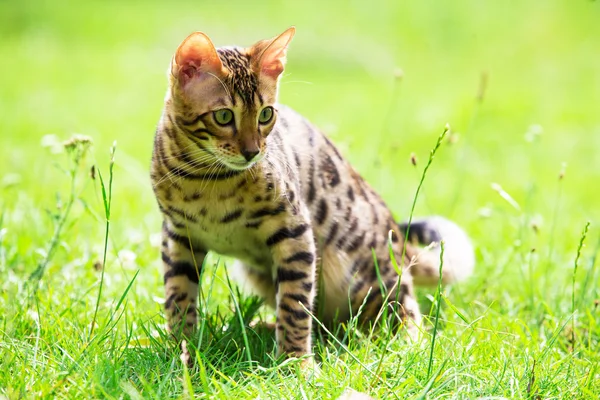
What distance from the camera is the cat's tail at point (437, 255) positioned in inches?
140

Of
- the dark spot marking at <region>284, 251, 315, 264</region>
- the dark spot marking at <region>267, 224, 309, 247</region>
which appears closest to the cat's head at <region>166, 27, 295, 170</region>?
the dark spot marking at <region>267, 224, 309, 247</region>

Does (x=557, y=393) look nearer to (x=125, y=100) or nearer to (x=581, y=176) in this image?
(x=581, y=176)

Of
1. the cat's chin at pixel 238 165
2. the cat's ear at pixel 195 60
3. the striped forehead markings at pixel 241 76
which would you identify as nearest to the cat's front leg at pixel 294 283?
the cat's chin at pixel 238 165

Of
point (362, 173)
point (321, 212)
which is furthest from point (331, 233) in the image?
point (362, 173)

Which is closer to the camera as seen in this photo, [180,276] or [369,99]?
[180,276]

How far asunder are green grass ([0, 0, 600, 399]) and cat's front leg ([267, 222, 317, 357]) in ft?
0.36

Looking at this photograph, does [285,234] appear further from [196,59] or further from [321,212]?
[196,59]

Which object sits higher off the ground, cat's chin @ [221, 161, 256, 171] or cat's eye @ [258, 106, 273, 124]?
cat's eye @ [258, 106, 273, 124]

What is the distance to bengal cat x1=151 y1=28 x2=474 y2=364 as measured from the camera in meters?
2.70

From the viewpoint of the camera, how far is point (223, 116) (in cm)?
269

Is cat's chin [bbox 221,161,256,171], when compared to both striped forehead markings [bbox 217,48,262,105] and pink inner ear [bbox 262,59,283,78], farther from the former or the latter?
pink inner ear [bbox 262,59,283,78]

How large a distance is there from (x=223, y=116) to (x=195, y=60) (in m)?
0.22

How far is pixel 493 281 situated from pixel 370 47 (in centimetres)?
696

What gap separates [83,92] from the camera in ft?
25.9
